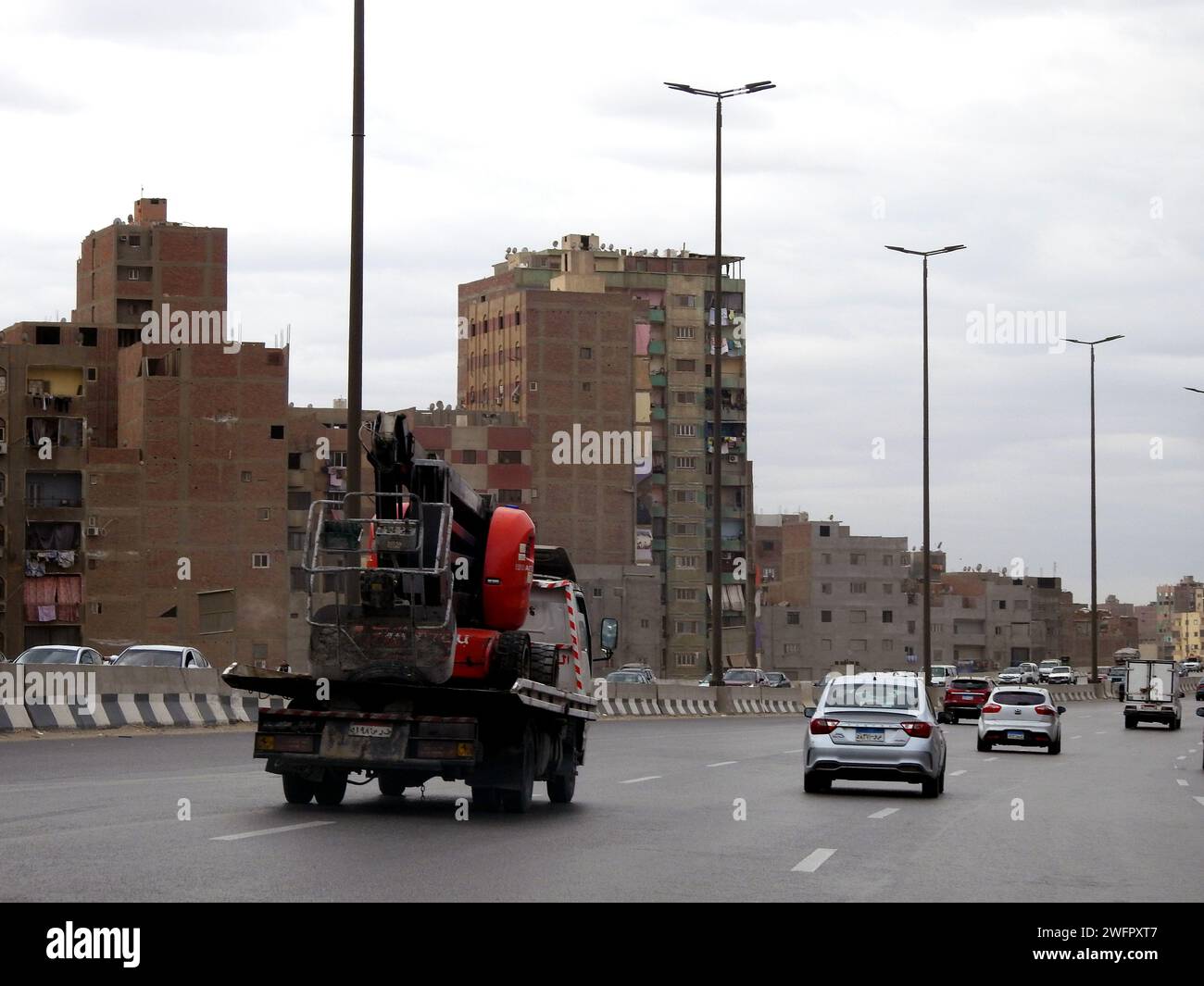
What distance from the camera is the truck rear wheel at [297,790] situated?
2025cm

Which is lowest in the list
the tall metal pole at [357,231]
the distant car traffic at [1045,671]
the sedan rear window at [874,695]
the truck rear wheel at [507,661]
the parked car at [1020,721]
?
the distant car traffic at [1045,671]

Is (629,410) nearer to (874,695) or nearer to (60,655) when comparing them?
(60,655)

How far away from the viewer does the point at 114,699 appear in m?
36.0

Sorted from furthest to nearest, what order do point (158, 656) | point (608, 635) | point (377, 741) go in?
1. point (158, 656)
2. point (608, 635)
3. point (377, 741)

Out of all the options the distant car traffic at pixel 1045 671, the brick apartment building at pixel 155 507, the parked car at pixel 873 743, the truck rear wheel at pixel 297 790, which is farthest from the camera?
the distant car traffic at pixel 1045 671

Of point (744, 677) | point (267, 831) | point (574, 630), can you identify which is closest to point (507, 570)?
point (574, 630)

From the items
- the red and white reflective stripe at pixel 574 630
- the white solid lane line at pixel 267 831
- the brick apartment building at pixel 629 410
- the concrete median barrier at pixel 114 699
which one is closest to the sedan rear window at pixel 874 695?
the red and white reflective stripe at pixel 574 630

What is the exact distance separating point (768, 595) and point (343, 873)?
186509 millimetres

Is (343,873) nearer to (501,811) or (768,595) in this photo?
(501,811)

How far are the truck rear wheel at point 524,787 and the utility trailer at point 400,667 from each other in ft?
0.06

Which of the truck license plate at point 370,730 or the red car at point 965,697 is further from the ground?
the truck license plate at point 370,730

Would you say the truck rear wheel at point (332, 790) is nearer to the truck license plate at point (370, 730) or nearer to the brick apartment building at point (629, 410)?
the truck license plate at point (370, 730)

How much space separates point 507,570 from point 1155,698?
45.6 meters
